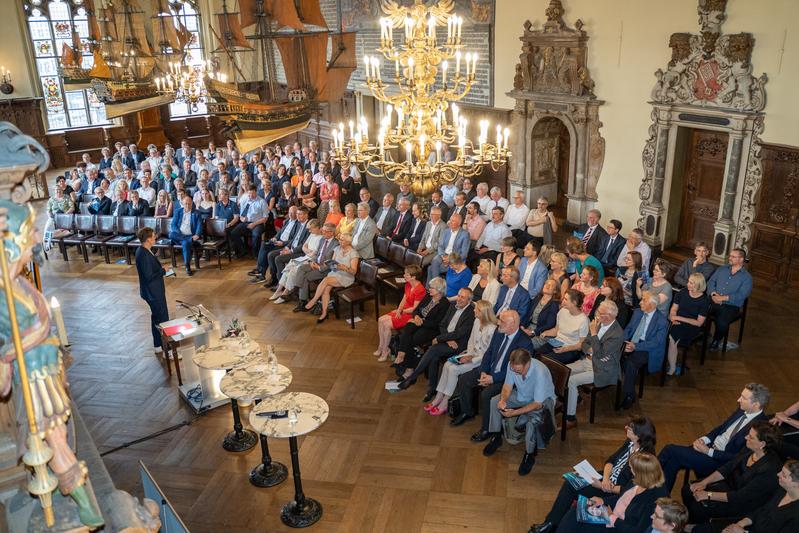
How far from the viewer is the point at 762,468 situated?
166 inches

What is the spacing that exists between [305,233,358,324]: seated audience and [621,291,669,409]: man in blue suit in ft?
12.2

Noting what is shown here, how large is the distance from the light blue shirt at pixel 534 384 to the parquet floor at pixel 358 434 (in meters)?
0.62

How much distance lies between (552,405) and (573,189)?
6619 mm

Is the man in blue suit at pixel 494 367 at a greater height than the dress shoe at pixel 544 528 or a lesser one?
greater

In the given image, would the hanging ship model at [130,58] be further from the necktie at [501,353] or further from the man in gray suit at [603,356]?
the man in gray suit at [603,356]

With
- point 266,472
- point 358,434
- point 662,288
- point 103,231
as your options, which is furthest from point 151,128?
point 662,288

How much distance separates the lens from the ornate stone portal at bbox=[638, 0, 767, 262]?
8.45 metres

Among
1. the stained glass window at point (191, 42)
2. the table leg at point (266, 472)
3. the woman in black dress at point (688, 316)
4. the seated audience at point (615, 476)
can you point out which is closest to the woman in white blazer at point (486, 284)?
the woman in black dress at point (688, 316)

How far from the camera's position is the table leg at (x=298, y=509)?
498 centimetres

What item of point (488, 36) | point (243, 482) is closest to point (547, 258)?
point (243, 482)

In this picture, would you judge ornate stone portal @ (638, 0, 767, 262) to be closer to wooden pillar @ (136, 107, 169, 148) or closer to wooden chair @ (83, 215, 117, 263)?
wooden chair @ (83, 215, 117, 263)

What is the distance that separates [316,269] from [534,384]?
14.3 ft

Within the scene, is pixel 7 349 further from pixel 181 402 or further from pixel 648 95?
pixel 648 95

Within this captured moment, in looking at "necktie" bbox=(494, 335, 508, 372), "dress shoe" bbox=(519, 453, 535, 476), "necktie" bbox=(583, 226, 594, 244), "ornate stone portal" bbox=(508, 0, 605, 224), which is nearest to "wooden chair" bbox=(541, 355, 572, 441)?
"necktie" bbox=(494, 335, 508, 372)
